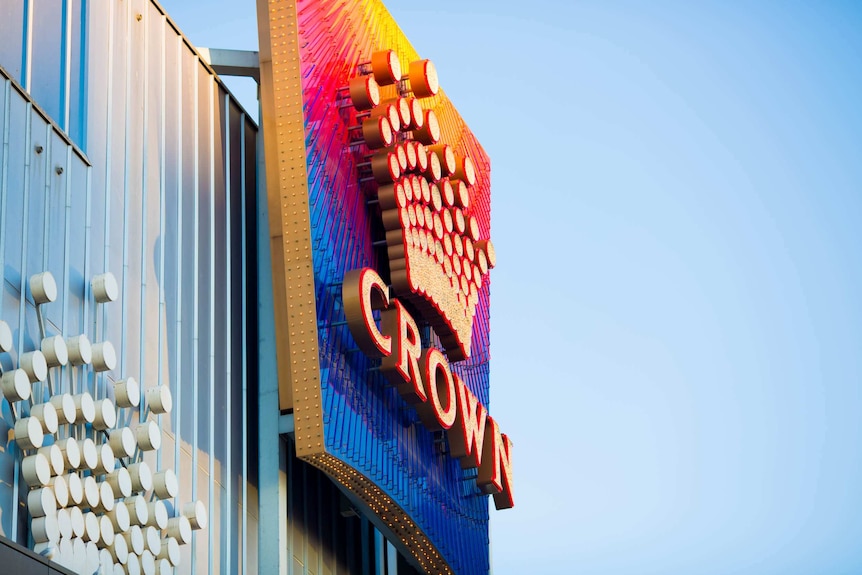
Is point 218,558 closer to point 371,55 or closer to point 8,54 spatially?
point 8,54

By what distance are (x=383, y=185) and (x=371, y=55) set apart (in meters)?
2.61

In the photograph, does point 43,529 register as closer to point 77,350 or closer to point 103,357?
point 77,350

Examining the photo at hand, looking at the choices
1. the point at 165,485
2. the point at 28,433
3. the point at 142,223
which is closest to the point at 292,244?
the point at 142,223

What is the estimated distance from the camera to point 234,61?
Answer: 2348 cm

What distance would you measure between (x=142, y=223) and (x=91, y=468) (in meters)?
4.23

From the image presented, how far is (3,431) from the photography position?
48.8ft

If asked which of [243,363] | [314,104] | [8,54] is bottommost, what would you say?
[243,363]

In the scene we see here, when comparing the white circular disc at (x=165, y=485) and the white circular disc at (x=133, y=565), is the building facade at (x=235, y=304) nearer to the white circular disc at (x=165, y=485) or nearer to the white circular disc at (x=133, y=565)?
the white circular disc at (x=165, y=485)

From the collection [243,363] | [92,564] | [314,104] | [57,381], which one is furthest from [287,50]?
[92,564]

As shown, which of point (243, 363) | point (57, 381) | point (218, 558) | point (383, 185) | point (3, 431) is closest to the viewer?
point (3, 431)

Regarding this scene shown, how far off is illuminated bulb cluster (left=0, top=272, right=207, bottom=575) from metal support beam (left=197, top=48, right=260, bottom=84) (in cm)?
702

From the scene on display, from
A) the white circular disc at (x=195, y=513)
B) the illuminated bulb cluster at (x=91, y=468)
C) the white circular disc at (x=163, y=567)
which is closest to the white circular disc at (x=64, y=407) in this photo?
the illuminated bulb cluster at (x=91, y=468)

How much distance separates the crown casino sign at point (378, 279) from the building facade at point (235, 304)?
0.05 m

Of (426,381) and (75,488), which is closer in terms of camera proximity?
(75,488)
